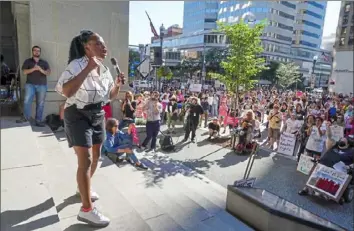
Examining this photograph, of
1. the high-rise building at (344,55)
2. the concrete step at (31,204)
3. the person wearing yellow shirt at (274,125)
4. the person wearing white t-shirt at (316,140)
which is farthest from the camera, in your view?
the person wearing yellow shirt at (274,125)

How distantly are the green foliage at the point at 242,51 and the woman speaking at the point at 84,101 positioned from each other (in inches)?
353

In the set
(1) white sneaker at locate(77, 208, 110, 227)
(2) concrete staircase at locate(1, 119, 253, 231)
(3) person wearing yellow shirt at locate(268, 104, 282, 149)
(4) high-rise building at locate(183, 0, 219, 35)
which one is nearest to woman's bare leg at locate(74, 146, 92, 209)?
(1) white sneaker at locate(77, 208, 110, 227)

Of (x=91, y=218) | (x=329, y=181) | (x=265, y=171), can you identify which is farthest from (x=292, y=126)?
(x=91, y=218)

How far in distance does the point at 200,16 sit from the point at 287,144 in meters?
81.4

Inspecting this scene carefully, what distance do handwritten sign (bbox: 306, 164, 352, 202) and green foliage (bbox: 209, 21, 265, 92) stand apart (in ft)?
18.9

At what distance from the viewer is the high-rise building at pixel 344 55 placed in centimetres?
88

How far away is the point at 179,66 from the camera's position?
192ft

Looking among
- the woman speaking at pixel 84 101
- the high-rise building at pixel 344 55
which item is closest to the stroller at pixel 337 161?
the woman speaking at pixel 84 101

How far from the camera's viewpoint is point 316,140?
7.10 meters

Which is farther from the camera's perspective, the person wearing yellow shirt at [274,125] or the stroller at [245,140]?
the person wearing yellow shirt at [274,125]

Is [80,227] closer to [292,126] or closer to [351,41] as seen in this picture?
[351,41]

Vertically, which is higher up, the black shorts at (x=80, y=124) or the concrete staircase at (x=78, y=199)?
the black shorts at (x=80, y=124)

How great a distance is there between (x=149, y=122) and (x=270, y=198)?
4.64 metres

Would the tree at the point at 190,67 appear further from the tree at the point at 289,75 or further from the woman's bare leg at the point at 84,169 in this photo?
the woman's bare leg at the point at 84,169
